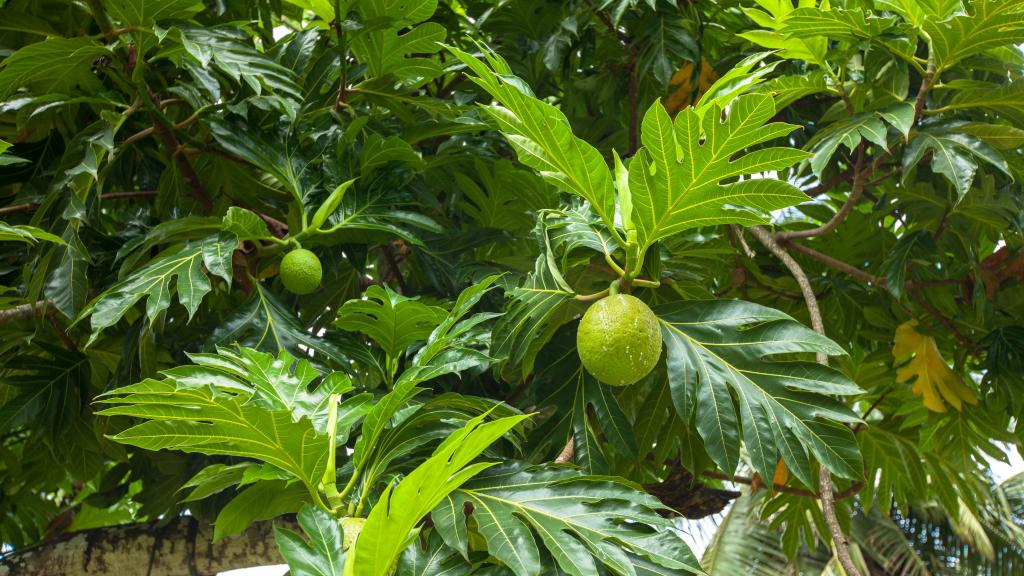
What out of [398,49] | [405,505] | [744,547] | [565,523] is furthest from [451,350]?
[744,547]

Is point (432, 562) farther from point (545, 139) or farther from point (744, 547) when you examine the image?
point (744, 547)

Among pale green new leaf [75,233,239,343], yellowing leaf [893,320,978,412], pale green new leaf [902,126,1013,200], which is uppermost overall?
pale green new leaf [902,126,1013,200]

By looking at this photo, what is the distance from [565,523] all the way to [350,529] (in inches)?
10.4

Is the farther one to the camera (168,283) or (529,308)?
(168,283)

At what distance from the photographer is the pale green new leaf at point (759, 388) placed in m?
1.30

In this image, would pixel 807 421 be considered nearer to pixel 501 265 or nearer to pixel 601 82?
pixel 501 265

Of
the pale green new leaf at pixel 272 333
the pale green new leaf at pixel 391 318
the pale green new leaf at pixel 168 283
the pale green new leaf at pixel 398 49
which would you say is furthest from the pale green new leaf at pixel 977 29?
the pale green new leaf at pixel 168 283

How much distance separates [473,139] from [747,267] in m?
0.69

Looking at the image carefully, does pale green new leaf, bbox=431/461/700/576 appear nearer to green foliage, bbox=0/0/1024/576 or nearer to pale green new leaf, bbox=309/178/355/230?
green foliage, bbox=0/0/1024/576

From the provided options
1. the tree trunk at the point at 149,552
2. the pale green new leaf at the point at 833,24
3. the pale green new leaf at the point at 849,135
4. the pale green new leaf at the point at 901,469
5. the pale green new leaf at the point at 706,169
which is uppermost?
the pale green new leaf at the point at 833,24

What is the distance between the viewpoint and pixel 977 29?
163cm

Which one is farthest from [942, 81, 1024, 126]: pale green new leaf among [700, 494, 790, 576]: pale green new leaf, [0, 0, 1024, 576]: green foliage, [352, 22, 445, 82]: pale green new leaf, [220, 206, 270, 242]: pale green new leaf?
[700, 494, 790, 576]: pale green new leaf

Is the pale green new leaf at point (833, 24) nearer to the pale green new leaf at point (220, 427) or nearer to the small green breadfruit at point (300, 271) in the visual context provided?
the small green breadfruit at point (300, 271)

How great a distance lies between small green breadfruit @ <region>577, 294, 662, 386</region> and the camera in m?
1.23
